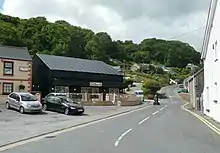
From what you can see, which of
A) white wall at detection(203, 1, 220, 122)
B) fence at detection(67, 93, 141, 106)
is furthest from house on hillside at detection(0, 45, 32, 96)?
white wall at detection(203, 1, 220, 122)

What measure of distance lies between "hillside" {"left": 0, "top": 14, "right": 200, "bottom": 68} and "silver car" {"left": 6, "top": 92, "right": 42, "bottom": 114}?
39.1 metres

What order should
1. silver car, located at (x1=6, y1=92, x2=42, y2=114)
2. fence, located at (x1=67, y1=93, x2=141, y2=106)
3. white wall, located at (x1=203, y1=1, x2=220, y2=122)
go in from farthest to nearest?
fence, located at (x1=67, y1=93, x2=141, y2=106), silver car, located at (x1=6, y1=92, x2=42, y2=114), white wall, located at (x1=203, y1=1, x2=220, y2=122)

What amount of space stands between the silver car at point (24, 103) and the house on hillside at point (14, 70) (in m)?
9.30

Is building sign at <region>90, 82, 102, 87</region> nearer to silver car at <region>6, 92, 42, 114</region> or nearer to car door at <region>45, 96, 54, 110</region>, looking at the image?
car door at <region>45, 96, 54, 110</region>

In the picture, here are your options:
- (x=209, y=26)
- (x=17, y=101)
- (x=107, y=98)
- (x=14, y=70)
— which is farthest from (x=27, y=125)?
(x=107, y=98)

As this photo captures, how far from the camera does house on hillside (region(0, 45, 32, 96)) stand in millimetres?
41781

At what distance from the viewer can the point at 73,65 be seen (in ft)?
200

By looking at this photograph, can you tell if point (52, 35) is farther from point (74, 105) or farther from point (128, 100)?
point (74, 105)

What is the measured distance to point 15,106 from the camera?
105ft

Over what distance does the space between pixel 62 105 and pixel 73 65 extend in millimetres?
29363

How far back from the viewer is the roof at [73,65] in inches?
2252

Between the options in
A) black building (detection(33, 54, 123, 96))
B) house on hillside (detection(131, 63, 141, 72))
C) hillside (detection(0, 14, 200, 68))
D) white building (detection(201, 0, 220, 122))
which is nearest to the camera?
white building (detection(201, 0, 220, 122))

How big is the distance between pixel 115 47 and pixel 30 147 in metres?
120

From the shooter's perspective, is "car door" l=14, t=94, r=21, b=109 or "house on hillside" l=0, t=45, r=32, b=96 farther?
"house on hillside" l=0, t=45, r=32, b=96
